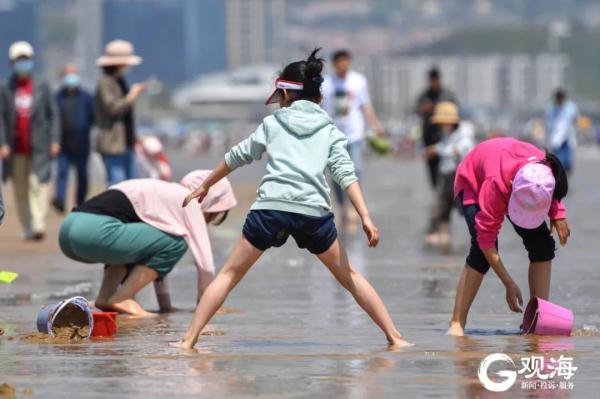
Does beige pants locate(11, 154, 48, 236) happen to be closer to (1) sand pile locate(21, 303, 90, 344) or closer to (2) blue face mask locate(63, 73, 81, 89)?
(2) blue face mask locate(63, 73, 81, 89)

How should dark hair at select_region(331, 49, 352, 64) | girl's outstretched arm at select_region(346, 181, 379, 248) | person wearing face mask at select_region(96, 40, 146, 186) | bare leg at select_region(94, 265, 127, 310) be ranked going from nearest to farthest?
girl's outstretched arm at select_region(346, 181, 379, 248)
bare leg at select_region(94, 265, 127, 310)
person wearing face mask at select_region(96, 40, 146, 186)
dark hair at select_region(331, 49, 352, 64)

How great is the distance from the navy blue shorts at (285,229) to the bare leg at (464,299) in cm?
104

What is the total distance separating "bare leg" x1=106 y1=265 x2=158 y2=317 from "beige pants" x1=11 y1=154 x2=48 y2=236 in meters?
6.14

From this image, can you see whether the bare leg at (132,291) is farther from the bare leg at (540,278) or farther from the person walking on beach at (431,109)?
the person walking on beach at (431,109)

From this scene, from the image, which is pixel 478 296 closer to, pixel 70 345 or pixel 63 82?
pixel 70 345

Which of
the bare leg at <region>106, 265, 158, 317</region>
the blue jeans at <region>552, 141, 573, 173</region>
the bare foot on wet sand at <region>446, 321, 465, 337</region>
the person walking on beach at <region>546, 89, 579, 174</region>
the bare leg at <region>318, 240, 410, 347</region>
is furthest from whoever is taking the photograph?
the blue jeans at <region>552, 141, 573, 173</region>

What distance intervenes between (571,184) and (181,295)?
23.5 m

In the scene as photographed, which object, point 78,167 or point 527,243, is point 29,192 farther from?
point 527,243

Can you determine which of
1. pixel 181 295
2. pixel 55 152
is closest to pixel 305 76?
pixel 181 295

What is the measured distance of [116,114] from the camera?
1677cm

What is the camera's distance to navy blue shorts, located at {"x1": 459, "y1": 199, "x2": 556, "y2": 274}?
10.2 m

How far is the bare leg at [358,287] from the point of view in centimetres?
947

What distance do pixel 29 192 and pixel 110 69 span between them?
130 cm

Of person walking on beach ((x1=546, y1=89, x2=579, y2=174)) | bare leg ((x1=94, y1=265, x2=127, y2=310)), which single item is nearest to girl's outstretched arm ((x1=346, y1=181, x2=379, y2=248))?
bare leg ((x1=94, y1=265, x2=127, y2=310))
